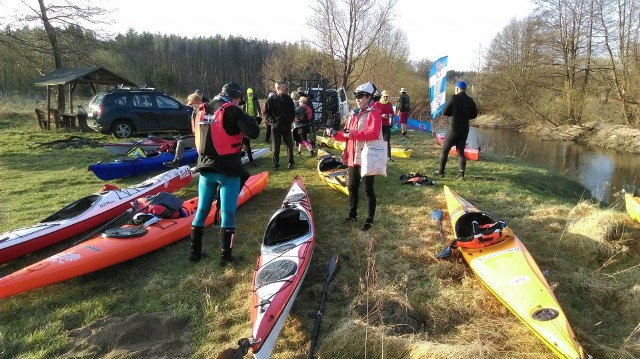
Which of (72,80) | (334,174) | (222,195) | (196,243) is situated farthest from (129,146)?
(222,195)

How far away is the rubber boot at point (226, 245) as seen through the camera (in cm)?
388

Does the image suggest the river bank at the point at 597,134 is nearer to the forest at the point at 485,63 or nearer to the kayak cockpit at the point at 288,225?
the forest at the point at 485,63

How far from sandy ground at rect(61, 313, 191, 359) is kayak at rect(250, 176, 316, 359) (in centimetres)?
61

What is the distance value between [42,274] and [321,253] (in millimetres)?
2603

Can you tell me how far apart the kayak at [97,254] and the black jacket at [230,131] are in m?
1.12

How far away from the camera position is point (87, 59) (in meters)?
16.3

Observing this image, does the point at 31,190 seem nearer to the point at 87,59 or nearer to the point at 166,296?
the point at 166,296

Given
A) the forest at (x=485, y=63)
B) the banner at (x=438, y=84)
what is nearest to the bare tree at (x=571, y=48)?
the forest at (x=485, y=63)

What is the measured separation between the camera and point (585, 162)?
603 inches

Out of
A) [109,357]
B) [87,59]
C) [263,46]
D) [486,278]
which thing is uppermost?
[263,46]

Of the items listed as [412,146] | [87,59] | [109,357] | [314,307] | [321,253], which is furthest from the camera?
[87,59]

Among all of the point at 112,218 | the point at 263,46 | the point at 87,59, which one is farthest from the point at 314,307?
the point at 263,46

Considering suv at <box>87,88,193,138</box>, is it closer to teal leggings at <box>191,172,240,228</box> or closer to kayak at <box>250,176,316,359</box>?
kayak at <box>250,176,316,359</box>

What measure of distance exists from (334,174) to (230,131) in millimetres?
2914
